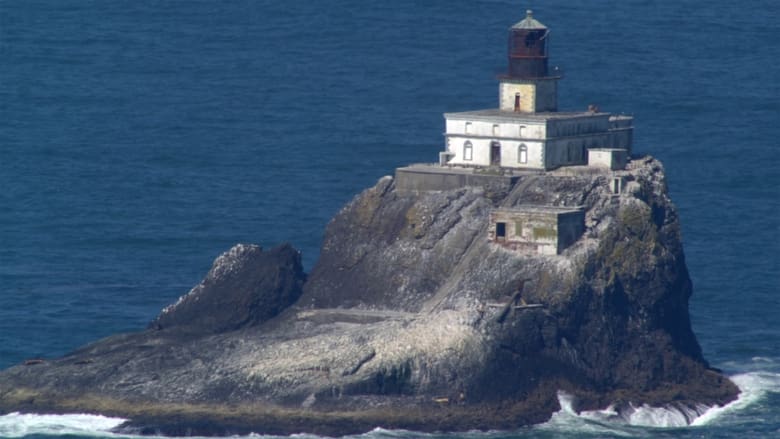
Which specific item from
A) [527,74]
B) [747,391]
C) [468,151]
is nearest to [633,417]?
[747,391]

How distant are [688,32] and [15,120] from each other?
45447 millimetres

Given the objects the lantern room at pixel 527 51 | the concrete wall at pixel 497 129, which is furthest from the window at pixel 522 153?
the lantern room at pixel 527 51

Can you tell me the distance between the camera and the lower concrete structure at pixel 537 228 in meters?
91.9

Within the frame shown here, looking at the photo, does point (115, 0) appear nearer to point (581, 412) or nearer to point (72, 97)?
point (72, 97)

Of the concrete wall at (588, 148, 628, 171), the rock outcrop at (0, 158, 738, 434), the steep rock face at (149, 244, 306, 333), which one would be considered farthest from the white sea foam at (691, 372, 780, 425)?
the steep rock face at (149, 244, 306, 333)

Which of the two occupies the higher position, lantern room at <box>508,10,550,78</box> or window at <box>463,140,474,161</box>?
lantern room at <box>508,10,550,78</box>

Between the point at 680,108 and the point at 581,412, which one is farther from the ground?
the point at 680,108

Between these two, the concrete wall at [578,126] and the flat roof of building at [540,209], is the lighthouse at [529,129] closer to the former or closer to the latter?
the concrete wall at [578,126]

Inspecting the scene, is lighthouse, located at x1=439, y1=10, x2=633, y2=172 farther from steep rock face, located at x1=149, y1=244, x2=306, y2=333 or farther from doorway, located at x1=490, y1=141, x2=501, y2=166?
steep rock face, located at x1=149, y1=244, x2=306, y2=333

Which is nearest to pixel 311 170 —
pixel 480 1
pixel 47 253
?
pixel 47 253

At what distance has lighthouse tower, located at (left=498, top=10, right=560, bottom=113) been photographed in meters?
100

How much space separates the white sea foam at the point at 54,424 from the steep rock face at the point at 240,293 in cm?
825

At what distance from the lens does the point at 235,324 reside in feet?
312

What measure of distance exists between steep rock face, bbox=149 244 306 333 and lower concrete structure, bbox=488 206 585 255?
A: 30.2ft
